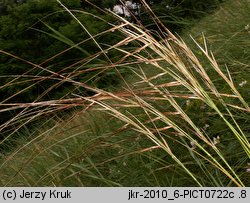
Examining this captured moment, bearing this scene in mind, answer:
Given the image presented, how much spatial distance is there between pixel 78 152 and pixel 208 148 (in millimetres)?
713

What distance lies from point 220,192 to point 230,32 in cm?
175

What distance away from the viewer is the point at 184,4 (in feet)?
22.6

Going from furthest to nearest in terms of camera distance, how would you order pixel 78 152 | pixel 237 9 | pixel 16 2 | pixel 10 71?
pixel 16 2, pixel 10 71, pixel 237 9, pixel 78 152

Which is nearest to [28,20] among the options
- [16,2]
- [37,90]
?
[37,90]

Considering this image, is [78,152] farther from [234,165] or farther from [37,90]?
[37,90]

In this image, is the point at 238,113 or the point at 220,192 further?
the point at 238,113

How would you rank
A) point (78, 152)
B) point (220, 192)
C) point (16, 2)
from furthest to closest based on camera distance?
point (16, 2)
point (78, 152)
point (220, 192)

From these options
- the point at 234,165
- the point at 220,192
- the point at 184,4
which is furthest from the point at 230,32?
the point at 184,4

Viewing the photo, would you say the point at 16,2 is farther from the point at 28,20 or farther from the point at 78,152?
the point at 78,152

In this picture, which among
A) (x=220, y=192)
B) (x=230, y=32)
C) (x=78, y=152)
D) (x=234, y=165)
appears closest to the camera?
(x=220, y=192)

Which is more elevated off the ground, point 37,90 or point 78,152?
point 78,152

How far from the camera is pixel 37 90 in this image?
6.67 m

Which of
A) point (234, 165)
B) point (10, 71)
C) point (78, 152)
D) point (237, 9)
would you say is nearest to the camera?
point (234, 165)

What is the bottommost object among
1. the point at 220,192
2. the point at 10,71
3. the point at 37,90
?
the point at 37,90
